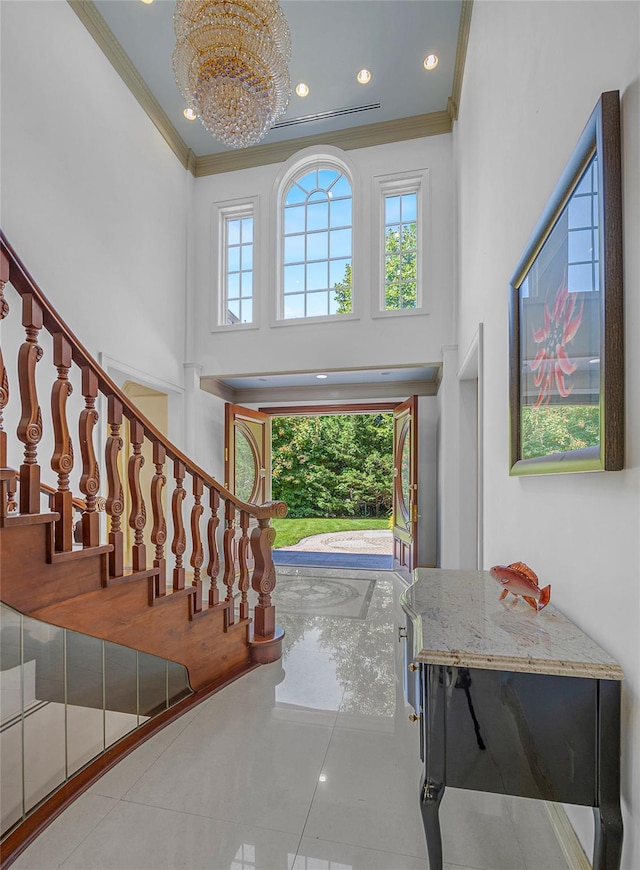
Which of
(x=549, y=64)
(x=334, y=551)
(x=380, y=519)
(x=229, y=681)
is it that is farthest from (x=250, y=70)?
(x=380, y=519)

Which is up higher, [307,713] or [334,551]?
[307,713]

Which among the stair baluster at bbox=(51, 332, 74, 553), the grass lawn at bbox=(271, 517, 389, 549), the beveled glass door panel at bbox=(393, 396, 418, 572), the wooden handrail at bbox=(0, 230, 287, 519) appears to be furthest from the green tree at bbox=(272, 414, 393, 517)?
the stair baluster at bbox=(51, 332, 74, 553)

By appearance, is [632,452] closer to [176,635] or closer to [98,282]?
[176,635]

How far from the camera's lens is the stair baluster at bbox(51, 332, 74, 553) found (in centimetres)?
166

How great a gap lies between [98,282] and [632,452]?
392cm

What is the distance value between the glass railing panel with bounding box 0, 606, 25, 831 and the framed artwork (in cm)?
220

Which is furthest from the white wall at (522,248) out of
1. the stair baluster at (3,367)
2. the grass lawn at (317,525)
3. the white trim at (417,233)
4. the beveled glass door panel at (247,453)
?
the grass lawn at (317,525)

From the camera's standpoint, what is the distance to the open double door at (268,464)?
4945mm

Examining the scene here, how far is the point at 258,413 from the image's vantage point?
5.88 meters

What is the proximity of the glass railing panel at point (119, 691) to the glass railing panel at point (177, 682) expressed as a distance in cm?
19

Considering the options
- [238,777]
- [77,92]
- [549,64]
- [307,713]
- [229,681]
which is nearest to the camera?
[549,64]

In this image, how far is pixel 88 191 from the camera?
3523mm

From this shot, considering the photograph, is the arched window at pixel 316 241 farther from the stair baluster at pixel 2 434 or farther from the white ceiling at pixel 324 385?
the stair baluster at pixel 2 434

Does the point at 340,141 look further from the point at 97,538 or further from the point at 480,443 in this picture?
the point at 97,538
